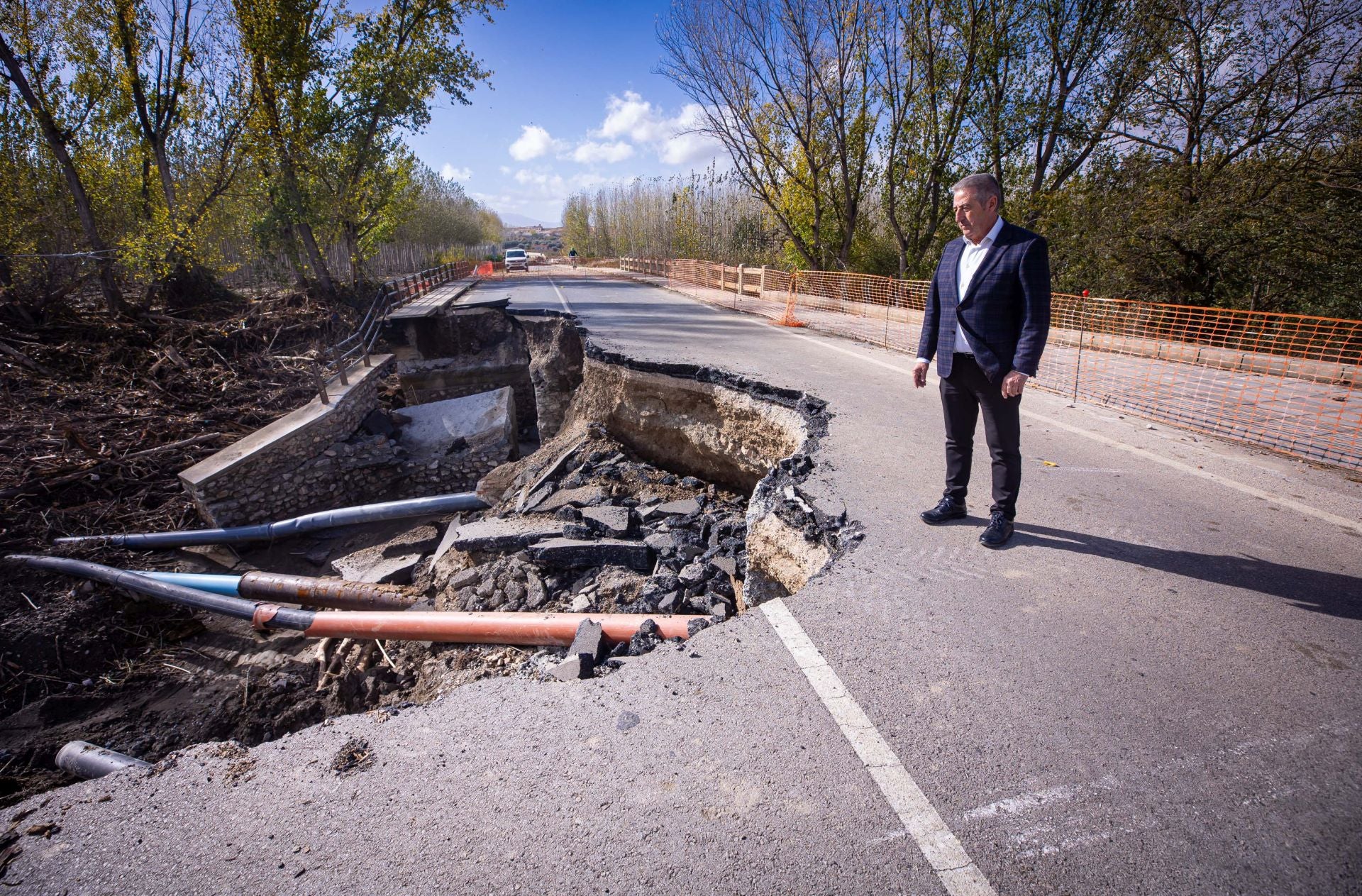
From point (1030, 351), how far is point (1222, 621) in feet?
4.60

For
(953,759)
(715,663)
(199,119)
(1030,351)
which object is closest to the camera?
(953,759)

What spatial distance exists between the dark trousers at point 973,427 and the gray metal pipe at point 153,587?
5472mm

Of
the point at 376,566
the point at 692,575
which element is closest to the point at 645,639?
the point at 692,575

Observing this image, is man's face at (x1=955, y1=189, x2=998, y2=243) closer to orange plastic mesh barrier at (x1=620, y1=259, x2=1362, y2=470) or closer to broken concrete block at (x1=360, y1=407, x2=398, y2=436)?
orange plastic mesh barrier at (x1=620, y1=259, x2=1362, y2=470)

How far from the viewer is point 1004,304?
299 cm

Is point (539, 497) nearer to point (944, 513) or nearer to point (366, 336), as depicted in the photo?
point (944, 513)

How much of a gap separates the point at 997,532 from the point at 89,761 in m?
5.32

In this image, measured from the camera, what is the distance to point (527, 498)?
712 centimetres

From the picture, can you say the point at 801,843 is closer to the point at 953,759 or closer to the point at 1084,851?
the point at 953,759

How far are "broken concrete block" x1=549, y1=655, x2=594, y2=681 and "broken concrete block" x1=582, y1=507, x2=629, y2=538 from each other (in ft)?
9.71

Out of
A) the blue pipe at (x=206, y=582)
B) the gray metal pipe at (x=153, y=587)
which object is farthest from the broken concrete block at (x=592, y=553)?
the blue pipe at (x=206, y=582)

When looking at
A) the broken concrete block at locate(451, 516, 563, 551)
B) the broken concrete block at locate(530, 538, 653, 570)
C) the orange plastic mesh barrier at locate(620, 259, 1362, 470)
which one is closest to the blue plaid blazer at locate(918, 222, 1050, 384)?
the broken concrete block at locate(530, 538, 653, 570)

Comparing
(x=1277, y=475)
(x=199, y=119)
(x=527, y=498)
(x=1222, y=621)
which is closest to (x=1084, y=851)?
(x=1222, y=621)

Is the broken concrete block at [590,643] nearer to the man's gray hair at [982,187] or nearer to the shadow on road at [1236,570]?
the shadow on road at [1236,570]
